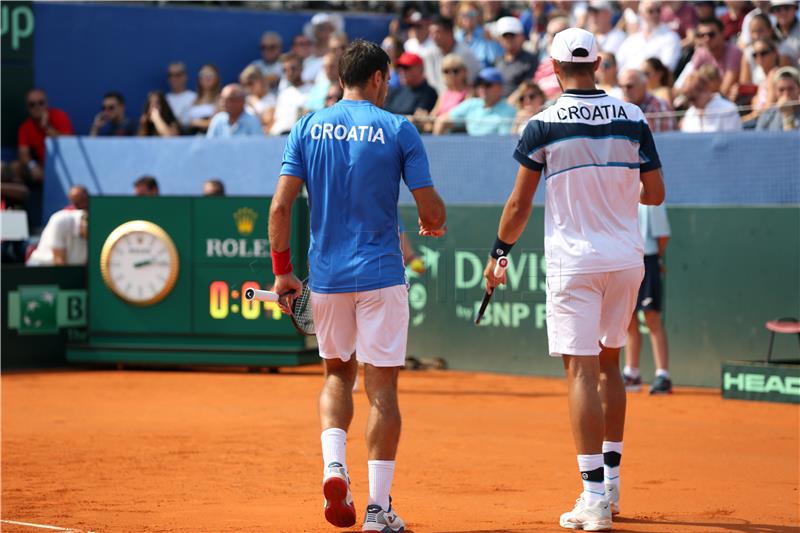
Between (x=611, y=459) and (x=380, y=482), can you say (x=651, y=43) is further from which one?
(x=380, y=482)

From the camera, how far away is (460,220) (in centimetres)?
1388

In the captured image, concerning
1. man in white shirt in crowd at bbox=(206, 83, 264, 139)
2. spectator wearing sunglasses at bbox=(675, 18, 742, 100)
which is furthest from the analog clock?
spectator wearing sunglasses at bbox=(675, 18, 742, 100)

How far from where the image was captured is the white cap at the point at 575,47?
234 inches

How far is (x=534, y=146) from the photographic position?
19.6ft

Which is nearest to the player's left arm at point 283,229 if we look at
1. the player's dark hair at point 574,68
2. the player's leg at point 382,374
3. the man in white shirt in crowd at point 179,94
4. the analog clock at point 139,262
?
the player's leg at point 382,374

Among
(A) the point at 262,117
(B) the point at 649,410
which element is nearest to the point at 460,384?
(B) the point at 649,410

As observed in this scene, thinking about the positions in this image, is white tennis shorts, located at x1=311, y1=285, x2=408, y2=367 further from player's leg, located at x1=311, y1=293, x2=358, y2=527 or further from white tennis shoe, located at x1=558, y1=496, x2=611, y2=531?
white tennis shoe, located at x1=558, y1=496, x2=611, y2=531

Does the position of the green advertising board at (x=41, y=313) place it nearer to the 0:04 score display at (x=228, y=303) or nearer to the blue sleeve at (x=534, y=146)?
the 0:04 score display at (x=228, y=303)

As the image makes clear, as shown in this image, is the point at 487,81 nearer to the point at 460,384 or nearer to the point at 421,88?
the point at 421,88

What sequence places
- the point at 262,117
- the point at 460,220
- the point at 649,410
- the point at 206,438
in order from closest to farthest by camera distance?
the point at 206,438 → the point at 649,410 → the point at 460,220 → the point at 262,117

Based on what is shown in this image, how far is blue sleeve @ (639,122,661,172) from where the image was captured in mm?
6055

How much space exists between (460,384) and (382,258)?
7.08 metres

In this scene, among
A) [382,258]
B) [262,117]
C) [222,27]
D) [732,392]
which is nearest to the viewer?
[382,258]

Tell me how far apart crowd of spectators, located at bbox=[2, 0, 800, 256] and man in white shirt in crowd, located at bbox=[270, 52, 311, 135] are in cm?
2
